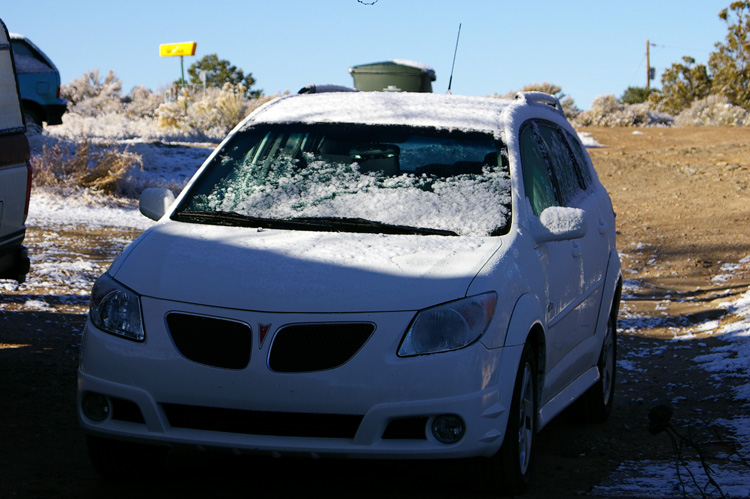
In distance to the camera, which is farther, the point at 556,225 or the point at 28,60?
the point at 28,60

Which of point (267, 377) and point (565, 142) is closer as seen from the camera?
point (267, 377)

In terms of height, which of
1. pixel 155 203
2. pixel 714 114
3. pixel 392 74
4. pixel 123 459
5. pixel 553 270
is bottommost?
pixel 123 459

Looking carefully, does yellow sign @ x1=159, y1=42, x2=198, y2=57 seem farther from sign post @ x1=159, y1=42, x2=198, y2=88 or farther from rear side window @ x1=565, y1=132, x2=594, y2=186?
rear side window @ x1=565, y1=132, x2=594, y2=186

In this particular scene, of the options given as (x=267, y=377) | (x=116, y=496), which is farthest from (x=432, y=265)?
(x=116, y=496)

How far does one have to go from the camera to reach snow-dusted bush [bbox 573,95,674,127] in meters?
34.5

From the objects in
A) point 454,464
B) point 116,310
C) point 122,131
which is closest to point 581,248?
point 454,464

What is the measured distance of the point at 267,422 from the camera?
4.04 metres

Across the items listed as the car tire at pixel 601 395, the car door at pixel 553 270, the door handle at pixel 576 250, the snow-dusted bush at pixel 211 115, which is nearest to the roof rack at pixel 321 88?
the car door at pixel 553 270

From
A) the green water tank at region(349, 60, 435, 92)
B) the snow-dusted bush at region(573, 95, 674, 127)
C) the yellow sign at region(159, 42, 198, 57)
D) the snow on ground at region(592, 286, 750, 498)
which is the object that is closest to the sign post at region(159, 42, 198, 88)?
the yellow sign at region(159, 42, 198, 57)

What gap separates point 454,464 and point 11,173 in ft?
12.2

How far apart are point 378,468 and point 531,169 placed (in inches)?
63.3

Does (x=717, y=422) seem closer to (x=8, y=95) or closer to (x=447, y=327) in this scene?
(x=447, y=327)

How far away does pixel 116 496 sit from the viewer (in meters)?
4.39

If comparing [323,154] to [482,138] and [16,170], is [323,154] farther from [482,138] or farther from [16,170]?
[16,170]
